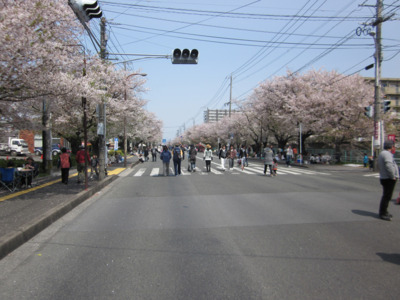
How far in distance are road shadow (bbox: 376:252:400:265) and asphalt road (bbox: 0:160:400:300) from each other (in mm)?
14

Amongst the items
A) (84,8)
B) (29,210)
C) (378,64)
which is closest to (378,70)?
(378,64)

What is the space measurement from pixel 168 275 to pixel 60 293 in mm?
1216

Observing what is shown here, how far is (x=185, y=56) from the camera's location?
11.9 metres

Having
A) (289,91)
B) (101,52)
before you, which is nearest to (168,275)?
(101,52)

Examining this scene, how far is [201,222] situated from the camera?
6.59 meters

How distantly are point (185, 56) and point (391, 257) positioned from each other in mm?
9541

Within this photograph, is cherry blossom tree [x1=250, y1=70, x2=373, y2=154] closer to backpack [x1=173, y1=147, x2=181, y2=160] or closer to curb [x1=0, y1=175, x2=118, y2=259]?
backpack [x1=173, y1=147, x2=181, y2=160]

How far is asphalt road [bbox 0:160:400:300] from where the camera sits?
11.5 feet

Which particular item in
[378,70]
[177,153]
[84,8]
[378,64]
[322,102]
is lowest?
[177,153]

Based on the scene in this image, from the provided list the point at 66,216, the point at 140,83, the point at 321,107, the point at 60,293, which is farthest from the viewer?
the point at 321,107

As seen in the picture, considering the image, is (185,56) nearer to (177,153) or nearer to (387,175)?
(177,153)

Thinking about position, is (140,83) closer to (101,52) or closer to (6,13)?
(101,52)

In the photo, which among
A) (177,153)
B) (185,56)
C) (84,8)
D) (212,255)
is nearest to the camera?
(212,255)

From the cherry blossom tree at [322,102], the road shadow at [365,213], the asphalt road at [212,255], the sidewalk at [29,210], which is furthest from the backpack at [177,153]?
the cherry blossom tree at [322,102]
